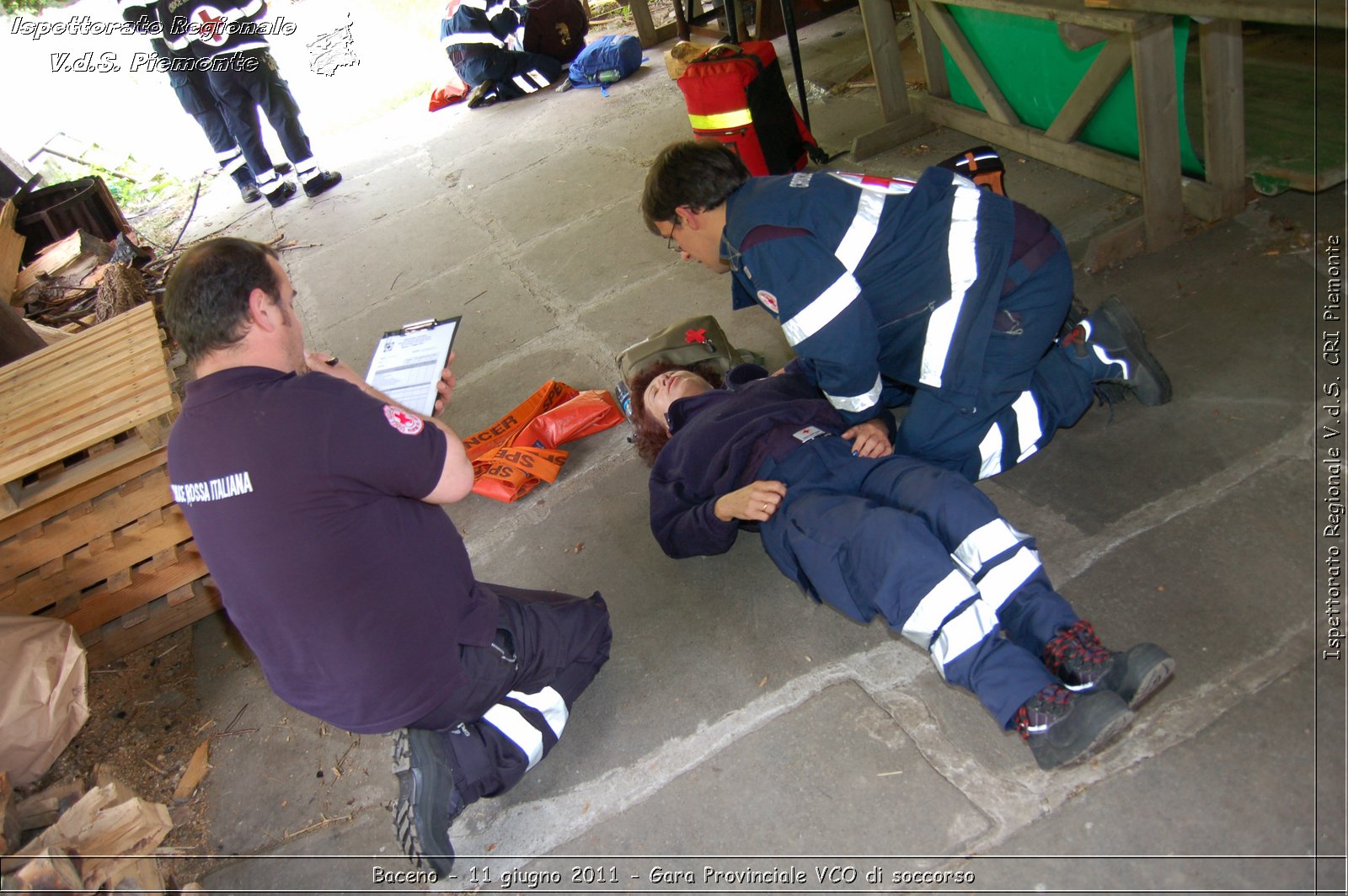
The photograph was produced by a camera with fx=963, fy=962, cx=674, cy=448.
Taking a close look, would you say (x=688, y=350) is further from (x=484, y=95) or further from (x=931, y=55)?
(x=484, y=95)

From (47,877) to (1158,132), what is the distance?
419cm

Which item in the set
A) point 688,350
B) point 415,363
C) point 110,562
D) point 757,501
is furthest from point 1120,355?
point 110,562

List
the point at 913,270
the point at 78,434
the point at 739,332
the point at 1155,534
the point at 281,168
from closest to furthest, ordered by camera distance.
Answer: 1. the point at 1155,534
2. the point at 913,270
3. the point at 78,434
4. the point at 739,332
5. the point at 281,168

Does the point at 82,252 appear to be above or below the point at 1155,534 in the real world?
above

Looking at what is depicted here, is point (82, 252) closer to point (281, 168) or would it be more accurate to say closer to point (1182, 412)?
point (281, 168)

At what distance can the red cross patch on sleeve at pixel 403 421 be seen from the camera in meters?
2.24

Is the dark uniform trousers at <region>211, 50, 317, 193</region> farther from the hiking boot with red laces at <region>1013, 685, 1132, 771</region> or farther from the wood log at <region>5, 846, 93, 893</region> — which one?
the hiking boot with red laces at <region>1013, 685, 1132, 771</region>

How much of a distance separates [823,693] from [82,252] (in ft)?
22.9

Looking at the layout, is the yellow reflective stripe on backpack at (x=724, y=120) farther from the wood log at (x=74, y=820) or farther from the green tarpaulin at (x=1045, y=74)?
the wood log at (x=74, y=820)

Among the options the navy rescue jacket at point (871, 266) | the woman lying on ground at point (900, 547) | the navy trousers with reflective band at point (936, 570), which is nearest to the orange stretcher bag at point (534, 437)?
the woman lying on ground at point (900, 547)

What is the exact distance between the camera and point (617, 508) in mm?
3561

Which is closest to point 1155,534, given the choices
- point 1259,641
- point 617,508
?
point 1259,641

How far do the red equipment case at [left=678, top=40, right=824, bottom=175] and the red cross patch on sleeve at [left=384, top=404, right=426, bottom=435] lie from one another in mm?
3193

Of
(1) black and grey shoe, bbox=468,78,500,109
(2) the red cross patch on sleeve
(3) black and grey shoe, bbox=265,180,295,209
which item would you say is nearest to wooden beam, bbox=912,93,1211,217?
(2) the red cross patch on sleeve
